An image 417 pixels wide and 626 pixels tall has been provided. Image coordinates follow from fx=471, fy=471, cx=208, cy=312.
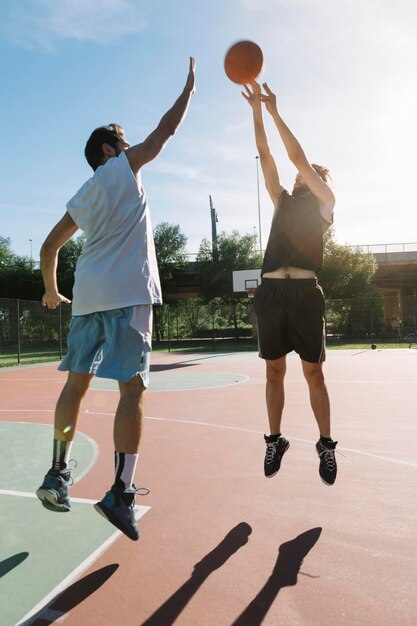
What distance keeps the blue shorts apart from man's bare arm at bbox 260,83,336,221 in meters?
1.33

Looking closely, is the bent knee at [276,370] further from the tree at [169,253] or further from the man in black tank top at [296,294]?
the tree at [169,253]

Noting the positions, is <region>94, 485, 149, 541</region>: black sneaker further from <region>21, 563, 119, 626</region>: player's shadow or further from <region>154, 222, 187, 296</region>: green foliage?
<region>154, 222, 187, 296</region>: green foliage

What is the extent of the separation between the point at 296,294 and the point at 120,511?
1666mm

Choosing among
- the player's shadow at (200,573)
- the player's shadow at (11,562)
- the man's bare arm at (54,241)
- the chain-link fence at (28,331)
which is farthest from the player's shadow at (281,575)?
the chain-link fence at (28,331)

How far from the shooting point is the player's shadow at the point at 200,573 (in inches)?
72.1

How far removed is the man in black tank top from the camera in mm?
3006

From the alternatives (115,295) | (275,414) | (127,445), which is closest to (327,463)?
(275,414)

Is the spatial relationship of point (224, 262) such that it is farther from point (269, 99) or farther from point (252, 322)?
point (269, 99)

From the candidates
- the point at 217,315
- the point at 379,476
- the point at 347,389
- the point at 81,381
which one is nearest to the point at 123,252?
the point at 81,381

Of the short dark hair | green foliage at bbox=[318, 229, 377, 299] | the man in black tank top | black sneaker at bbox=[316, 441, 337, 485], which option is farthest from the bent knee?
green foliage at bbox=[318, 229, 377, 299]

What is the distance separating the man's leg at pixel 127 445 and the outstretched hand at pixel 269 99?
6.52ft

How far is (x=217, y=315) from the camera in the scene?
28.4m

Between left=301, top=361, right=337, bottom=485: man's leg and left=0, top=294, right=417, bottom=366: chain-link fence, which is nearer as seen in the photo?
left=301, top=361, right=337, bottom=485: man's leg

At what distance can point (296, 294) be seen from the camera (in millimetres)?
3043
